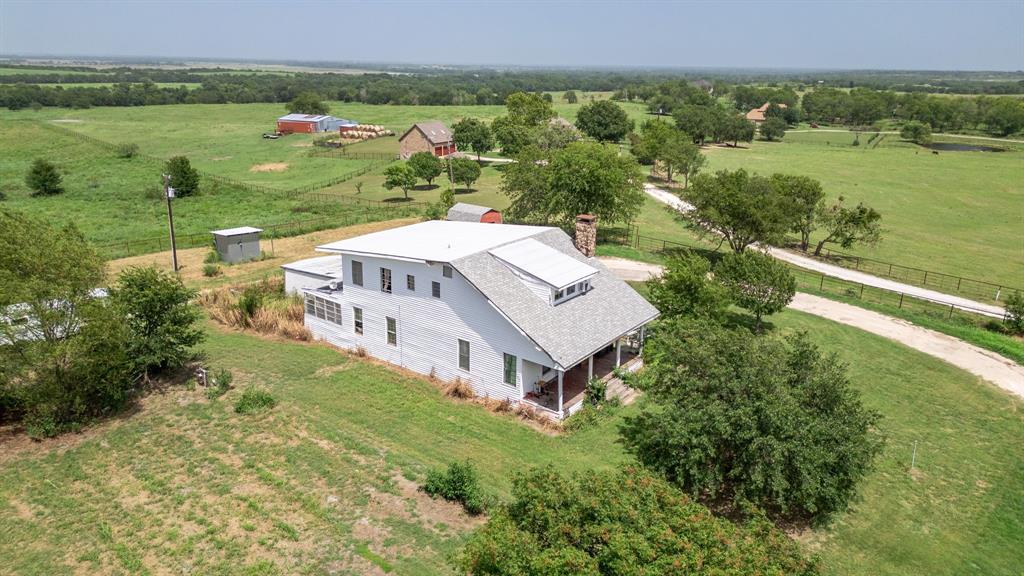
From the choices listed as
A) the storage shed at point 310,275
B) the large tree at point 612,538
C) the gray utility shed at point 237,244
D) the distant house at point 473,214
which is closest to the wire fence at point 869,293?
the distant house at point 473,214

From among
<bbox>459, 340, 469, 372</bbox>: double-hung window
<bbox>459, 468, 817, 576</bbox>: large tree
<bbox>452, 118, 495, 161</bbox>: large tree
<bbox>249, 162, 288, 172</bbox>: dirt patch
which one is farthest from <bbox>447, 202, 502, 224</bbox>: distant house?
<bbox>249, 162, 288, 172</bbox>: dirt patch

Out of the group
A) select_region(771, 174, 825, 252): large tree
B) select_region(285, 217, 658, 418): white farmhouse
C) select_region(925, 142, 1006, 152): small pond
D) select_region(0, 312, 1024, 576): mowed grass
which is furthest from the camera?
select_region(925, 142, 1006, 152): small pond

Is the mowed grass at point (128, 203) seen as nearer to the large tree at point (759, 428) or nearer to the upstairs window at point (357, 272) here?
the upstairs window at point (357, 272)

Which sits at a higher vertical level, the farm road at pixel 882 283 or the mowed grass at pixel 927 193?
the mowed grass at pixel 927 193

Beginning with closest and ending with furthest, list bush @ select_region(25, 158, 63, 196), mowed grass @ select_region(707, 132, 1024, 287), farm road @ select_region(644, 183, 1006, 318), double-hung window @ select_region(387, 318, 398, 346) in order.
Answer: double-hung window @ select_region(387, 318, 398, 346) → farm road @ select_region(644, 183, 1006, 318) → mowed grass @ select_region(707, 132, 1024, 287) → bush @ select_region(25, 158, 63, 196)

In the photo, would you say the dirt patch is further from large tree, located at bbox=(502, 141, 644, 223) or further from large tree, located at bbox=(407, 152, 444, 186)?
large tree, located at bbox=(502, 141, 644, 223)

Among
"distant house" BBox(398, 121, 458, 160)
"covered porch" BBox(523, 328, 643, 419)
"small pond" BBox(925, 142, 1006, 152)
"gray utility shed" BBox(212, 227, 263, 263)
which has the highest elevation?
"distant house" BBox(398, 121, 458, 160)

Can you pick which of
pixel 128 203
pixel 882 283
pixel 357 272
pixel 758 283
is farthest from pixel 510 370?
pixel 128 203
